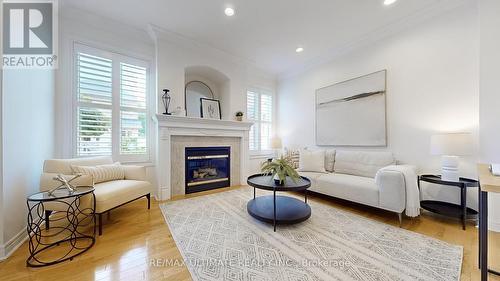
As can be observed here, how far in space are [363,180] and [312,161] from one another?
91cm

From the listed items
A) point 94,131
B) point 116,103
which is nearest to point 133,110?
point 116,103

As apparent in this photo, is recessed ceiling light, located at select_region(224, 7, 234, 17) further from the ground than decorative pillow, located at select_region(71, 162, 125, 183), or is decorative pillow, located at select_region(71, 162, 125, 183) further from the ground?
recessed ceiling light, located at select_region(224, 7, 234, 17)

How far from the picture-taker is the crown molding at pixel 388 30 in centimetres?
248

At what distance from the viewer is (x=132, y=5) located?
262cm

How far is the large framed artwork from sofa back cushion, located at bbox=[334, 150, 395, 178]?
0.81 feet

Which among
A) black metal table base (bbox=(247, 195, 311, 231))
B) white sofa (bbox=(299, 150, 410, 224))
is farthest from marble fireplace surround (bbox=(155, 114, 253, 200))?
white sofa (bbox=(299, 150, 410, 224))

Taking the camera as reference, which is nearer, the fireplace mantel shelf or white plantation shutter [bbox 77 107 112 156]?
white plantation shutter [bbox 77 107 112 156]

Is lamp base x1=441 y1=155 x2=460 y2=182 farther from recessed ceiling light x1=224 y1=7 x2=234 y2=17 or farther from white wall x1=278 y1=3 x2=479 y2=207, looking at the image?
recessed ceiling light x1=224 y1=7 x2=234 y2=17

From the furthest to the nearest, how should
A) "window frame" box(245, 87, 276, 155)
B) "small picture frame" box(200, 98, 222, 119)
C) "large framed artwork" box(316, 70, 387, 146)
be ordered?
"window frame" box(245, 87, 276, 155)
"small picture frame" box(200, 98, 222, 119)
"large framed artwork" box(316, 70, 387, 146)

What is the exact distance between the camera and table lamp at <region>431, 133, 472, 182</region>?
2.14 meters

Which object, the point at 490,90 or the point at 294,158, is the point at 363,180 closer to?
the point at 294,158

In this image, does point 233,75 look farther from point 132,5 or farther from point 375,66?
point 375,66

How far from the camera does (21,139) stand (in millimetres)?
1903

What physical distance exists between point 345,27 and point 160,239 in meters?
3.94
